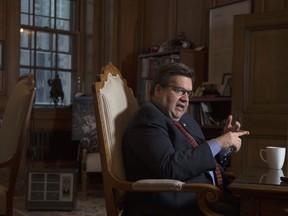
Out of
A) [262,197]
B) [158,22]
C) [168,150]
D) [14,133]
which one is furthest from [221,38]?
[262,197]

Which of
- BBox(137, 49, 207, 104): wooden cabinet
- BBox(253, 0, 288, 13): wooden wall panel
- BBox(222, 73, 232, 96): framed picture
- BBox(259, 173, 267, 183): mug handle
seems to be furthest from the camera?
BBox(137, 49, 207, 104): wooden cabinet

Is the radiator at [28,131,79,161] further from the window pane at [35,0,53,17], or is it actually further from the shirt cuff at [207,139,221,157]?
the shirt cuff at [207,139,221,157]

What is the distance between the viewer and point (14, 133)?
8.20ft

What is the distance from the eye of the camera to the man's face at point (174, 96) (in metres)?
2.03

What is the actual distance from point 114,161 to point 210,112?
2.79m

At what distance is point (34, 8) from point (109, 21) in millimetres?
966

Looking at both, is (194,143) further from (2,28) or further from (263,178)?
(2,28)

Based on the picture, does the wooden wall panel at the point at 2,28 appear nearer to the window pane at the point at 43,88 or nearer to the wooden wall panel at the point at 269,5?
the window pane at the point at 43,88

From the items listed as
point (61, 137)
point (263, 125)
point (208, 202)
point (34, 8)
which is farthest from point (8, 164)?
point (34, 8)

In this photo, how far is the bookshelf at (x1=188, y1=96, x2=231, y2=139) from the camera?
4469 mm

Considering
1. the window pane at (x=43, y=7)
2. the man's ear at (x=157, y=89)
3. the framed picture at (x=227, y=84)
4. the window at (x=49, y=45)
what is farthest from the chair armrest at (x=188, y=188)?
the window pane at (x=43, y=7)

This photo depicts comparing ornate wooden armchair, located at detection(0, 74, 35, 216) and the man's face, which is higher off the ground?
the man's face

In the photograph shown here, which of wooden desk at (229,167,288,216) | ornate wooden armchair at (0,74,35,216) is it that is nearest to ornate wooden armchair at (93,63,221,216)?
wooden desk at (229,167,288,216)

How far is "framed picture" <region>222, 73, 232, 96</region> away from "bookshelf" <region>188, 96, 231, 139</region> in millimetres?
87
